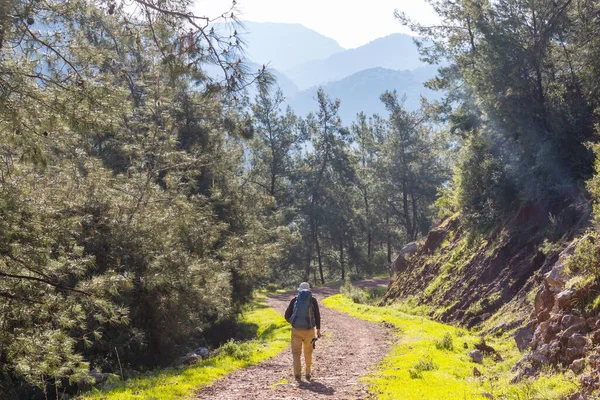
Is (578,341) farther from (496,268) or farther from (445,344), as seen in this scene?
(496,268)

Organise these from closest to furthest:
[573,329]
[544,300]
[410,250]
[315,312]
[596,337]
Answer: [596,337], [573,329], [315,312], [544,300], [410,250]

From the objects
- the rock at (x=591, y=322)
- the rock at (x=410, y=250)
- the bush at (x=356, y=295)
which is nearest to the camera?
the rock at (x=591, y=322)

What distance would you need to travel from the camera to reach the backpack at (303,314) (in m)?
10.5

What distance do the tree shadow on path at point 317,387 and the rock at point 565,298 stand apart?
4564 millimetres

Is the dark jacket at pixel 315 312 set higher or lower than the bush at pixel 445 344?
higher

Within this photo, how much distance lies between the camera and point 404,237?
2530 inches

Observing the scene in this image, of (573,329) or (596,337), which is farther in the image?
(573,329)

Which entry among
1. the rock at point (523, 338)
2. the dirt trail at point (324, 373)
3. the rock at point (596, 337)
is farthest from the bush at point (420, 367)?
the rock at point (596, 337)

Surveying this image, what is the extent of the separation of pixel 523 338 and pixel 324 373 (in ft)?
15.2

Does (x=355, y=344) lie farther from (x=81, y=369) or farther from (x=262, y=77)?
(x=262, y=77)

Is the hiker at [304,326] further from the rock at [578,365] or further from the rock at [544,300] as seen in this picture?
the rock at [544,300]

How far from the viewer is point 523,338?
11.5 metres

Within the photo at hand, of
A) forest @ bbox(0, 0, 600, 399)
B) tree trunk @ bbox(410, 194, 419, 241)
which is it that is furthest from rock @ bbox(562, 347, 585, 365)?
tree trunk @ bbox(410, 194, 419, 241)

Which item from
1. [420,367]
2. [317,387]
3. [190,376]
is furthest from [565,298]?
[190,376]
